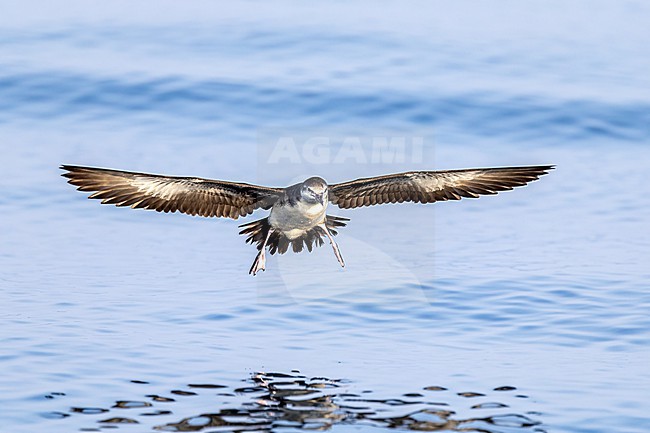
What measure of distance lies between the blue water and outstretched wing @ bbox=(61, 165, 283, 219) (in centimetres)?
101

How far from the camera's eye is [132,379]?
8.96m

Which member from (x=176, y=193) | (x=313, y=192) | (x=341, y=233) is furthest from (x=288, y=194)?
(x=341, y=233)

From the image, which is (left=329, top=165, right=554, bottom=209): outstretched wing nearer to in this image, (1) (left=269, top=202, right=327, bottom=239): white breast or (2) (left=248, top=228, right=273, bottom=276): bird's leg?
(1) (left=269, top=202, right=327, bottom=239): white breast

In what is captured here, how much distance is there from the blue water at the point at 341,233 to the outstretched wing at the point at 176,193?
1.01 metres

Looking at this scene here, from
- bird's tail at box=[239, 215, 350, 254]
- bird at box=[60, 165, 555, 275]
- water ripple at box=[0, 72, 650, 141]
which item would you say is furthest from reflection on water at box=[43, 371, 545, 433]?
water ripple at box=[0, 72, 650, 141]

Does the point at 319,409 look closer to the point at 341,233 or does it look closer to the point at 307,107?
the point at 341,233

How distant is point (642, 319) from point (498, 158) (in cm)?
582

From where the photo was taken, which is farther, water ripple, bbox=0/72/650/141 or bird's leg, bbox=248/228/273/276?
water ripple, bbox=0/72/650/141

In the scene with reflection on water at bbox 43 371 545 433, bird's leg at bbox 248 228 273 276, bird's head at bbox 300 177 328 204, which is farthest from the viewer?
bird's leg at bbox 248 228 273 276

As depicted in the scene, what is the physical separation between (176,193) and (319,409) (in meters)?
2.63

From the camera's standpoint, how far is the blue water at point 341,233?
8.78m

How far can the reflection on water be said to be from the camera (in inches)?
316

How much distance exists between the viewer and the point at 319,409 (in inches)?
328

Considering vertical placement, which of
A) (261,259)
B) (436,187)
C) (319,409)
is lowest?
(319,409)
